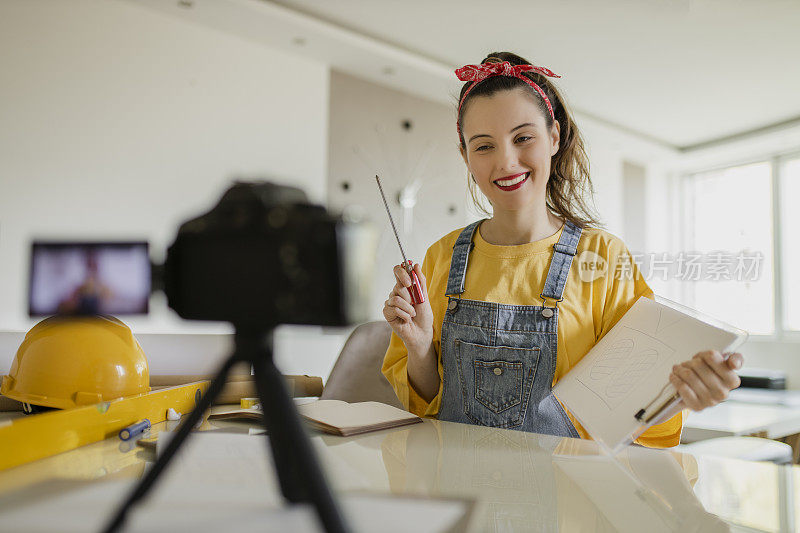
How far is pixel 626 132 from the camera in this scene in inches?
203

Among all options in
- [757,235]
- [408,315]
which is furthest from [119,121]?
[757,235]

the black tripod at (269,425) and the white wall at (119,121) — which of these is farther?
the white wall at (119,121)

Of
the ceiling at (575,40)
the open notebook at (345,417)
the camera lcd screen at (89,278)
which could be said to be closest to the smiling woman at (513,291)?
the open notebook at (345,417)

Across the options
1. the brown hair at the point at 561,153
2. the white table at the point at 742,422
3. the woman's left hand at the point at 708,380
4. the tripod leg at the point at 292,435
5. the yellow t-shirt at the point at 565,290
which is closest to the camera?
the tripod leg at the point at 292,435

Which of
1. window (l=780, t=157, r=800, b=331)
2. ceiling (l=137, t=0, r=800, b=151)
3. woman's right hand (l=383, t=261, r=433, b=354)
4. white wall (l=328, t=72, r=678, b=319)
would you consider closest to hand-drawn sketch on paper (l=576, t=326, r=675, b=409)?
woman's right hand (l=383, t=261, r=433, b=354)

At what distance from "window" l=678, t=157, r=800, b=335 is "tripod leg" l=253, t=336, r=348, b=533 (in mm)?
5509

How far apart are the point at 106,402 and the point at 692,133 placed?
5753mm

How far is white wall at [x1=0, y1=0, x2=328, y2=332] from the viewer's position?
2742mm

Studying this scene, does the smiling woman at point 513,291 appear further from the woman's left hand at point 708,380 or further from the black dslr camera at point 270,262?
the black dslr camera at point 270,262

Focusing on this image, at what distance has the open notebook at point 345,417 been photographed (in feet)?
2.68

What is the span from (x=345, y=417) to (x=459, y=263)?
49 centimetres

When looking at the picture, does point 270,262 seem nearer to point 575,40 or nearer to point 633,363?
point 633,363

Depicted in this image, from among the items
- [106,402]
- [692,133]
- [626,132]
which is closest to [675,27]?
[626,132]

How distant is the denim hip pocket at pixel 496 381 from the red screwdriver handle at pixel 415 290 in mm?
178
